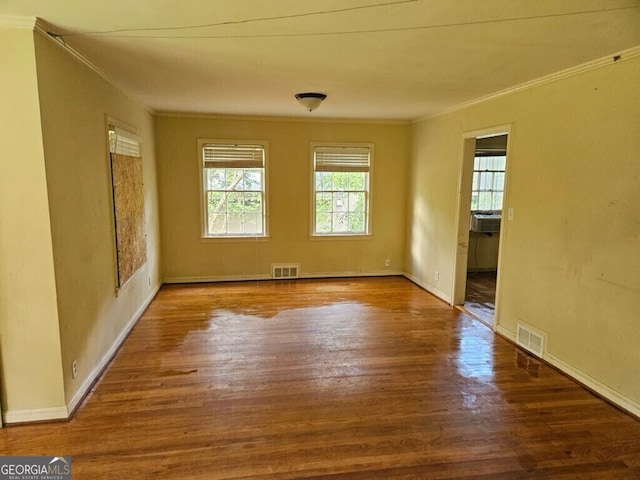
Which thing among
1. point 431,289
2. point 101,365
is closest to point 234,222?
point 431,289

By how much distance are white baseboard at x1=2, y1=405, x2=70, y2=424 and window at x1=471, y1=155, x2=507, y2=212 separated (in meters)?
6.05

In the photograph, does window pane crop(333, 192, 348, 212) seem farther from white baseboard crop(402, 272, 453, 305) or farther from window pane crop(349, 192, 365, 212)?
white baseboard crop(402, 272, 453, 305)

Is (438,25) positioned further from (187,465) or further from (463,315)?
(463,315)

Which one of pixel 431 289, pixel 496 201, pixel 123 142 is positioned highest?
pixel 123 142

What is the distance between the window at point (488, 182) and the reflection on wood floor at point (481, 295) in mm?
1124

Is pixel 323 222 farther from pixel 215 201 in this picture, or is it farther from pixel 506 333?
pixel 506 333

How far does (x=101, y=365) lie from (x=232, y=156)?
351 centimetres

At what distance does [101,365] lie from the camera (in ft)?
10.5

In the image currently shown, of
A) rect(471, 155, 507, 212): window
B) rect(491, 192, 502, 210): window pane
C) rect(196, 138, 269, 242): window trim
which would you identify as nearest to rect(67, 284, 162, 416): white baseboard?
rect(196, 138, 269, 242): window trim

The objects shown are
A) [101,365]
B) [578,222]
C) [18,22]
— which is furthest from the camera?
[101,365]

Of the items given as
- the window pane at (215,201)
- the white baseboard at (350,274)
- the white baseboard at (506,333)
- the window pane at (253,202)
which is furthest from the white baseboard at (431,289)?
the window pane at (215,201)

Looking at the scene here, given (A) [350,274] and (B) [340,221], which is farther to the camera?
(A) [350,274]

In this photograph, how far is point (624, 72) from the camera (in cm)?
272

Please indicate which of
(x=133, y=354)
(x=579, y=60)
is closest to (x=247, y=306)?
(x=133, y=354)
